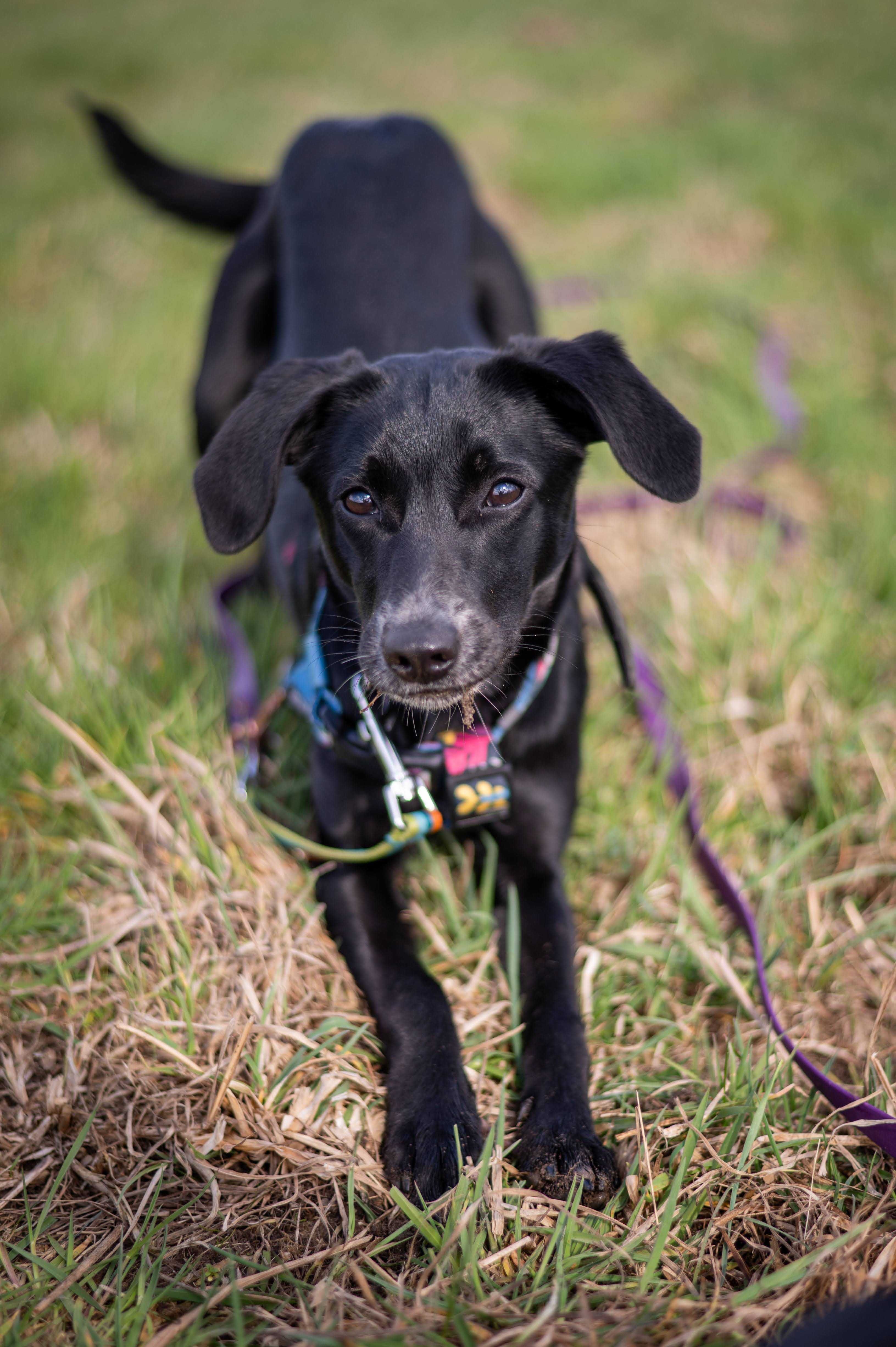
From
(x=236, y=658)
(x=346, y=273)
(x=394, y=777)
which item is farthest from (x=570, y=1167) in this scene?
(x=346, y=273)

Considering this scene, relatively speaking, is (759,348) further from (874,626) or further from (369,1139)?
(369,1139)

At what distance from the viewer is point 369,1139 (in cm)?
145

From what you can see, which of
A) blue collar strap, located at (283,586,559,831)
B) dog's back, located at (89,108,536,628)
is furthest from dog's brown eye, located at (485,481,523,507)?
dog's back, located at (89,108,536,628)

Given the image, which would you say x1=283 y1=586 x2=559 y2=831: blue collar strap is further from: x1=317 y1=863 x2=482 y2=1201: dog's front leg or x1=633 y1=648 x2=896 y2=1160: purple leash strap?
x1=633 y1=648 x2=896 y2=1160: purple leash strap

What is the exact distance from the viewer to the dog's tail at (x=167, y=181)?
3.19m

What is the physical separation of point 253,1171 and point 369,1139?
186 mm

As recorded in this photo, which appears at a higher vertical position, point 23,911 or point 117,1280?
point 117,1280

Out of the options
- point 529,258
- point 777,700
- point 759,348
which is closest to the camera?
point 777,700

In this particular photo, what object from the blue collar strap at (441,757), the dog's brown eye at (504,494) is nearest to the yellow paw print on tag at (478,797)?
the blue collar strap at (441,757)

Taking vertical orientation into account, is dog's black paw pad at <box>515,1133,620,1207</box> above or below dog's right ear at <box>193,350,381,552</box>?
below

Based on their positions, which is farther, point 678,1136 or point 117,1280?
point 678,1136

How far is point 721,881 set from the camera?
187cm

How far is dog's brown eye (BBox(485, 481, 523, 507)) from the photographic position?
5.28ft

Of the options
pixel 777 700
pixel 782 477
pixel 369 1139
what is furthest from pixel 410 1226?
pixel 782 477
